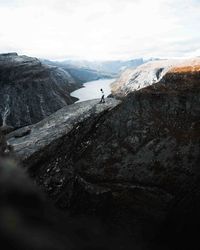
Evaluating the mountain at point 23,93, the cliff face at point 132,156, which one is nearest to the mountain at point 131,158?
the cliff face at point 132,156

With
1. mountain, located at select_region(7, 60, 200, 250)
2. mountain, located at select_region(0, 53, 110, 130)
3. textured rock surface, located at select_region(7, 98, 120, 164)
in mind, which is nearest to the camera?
mountain, located at select_region(7, 60, 200, 250)

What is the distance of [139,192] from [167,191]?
1.35 meters

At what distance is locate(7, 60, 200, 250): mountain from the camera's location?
15.4m

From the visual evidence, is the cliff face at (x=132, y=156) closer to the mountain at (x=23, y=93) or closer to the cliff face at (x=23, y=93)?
the mountain at (x=23, y=93)

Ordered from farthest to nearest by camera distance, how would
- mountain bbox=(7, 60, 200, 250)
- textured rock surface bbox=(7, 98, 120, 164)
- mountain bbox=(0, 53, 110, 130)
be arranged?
mountain bbox=(0, 53, 110, 130)
textured rock surface bbox=(7, 98, 120, 164)
mountain bbox=(7, 60, 200, 250)

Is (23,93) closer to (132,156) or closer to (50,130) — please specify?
(50,130)

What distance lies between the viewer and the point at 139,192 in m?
15.7

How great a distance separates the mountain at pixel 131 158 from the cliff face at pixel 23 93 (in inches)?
1399

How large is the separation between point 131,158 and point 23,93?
154ft

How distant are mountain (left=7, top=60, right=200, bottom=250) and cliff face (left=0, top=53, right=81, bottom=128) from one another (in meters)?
35.5

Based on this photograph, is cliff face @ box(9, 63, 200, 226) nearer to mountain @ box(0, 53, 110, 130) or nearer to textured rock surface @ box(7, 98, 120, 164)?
textured rock surface @ box(7, 98, 120, 164)

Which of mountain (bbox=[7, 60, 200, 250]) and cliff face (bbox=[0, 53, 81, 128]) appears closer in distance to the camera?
mountain (bbox=[7, 60, 200, 250])

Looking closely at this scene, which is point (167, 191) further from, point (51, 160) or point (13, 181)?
point (13, 181)

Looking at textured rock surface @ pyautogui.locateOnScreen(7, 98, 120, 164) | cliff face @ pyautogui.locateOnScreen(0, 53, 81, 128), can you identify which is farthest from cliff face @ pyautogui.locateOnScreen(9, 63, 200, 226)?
cliff face @ pyautogui.locateOnScreen(0, 53, 81, 128)
